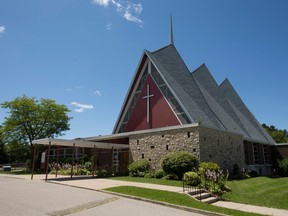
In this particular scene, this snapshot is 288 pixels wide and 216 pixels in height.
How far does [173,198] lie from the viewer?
10.9 meters

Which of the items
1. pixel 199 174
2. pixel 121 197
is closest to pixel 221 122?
pixel 199 174

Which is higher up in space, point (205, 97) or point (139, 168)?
point (205, 97)

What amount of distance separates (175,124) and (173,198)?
12.7 metres

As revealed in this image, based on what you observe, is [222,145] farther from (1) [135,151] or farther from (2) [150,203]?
(2) [150,203]

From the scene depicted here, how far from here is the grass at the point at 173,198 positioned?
9438mm

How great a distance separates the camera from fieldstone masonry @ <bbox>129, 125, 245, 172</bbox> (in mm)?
19094

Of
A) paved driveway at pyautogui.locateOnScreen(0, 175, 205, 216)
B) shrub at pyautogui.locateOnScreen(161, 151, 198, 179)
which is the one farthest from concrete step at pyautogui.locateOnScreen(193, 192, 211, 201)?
shrub at pyautogui.locateOnScreen(161, 151, 198, 179)

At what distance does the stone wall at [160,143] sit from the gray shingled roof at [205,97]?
87.4 inches

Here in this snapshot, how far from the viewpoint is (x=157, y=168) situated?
68.6 feet

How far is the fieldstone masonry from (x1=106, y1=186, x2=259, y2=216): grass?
287 inches

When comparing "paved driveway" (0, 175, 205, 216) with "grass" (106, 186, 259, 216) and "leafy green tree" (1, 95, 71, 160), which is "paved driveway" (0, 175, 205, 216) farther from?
"leafy green tree" (1, 95, 71, 160)

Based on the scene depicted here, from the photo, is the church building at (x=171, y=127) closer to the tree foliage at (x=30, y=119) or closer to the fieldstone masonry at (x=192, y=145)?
the fieldstone masonry at (x=192, y=145)

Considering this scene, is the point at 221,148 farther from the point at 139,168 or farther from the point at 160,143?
the point at 139,168

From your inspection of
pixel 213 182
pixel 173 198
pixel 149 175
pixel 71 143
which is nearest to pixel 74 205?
pixel 173 198
